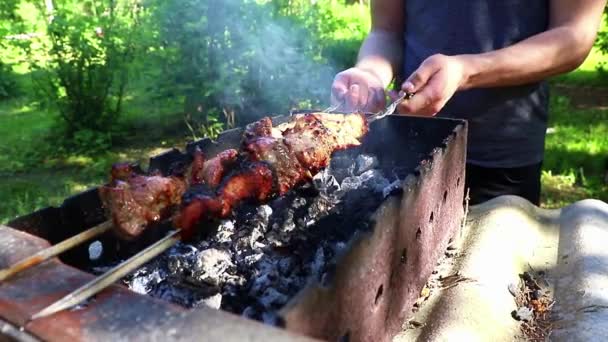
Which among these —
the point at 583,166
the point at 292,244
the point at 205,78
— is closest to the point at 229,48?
the point at 205,78

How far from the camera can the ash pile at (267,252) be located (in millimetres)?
1812

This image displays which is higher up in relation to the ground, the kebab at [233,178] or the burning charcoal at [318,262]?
the kebab at [233,178]

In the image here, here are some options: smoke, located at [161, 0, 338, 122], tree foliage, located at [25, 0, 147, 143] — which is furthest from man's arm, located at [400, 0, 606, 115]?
tree foliage, located at [25, 0, 147, 143]

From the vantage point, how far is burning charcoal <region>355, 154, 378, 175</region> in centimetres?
282

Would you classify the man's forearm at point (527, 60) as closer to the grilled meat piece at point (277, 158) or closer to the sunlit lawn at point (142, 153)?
the grilled meat piece at point (277, 158)

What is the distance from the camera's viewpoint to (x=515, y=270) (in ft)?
7.71

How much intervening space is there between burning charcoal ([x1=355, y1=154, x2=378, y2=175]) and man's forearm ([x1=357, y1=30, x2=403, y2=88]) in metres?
0.58

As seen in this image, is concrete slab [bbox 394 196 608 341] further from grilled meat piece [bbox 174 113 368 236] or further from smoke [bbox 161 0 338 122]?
smoke [bbox 161 0 338 122]

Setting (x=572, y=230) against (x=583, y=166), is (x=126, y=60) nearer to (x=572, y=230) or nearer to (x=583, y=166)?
(x=583, y=166)

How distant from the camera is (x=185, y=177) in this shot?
7.60 feet

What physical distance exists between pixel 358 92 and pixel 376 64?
0.43m

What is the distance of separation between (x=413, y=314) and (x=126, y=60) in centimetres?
709

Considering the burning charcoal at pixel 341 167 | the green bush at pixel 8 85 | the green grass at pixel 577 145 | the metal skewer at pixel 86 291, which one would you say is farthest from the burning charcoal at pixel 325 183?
the green bush at pixel 8 85

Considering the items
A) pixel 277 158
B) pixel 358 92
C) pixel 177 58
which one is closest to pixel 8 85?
pixel 177 58
